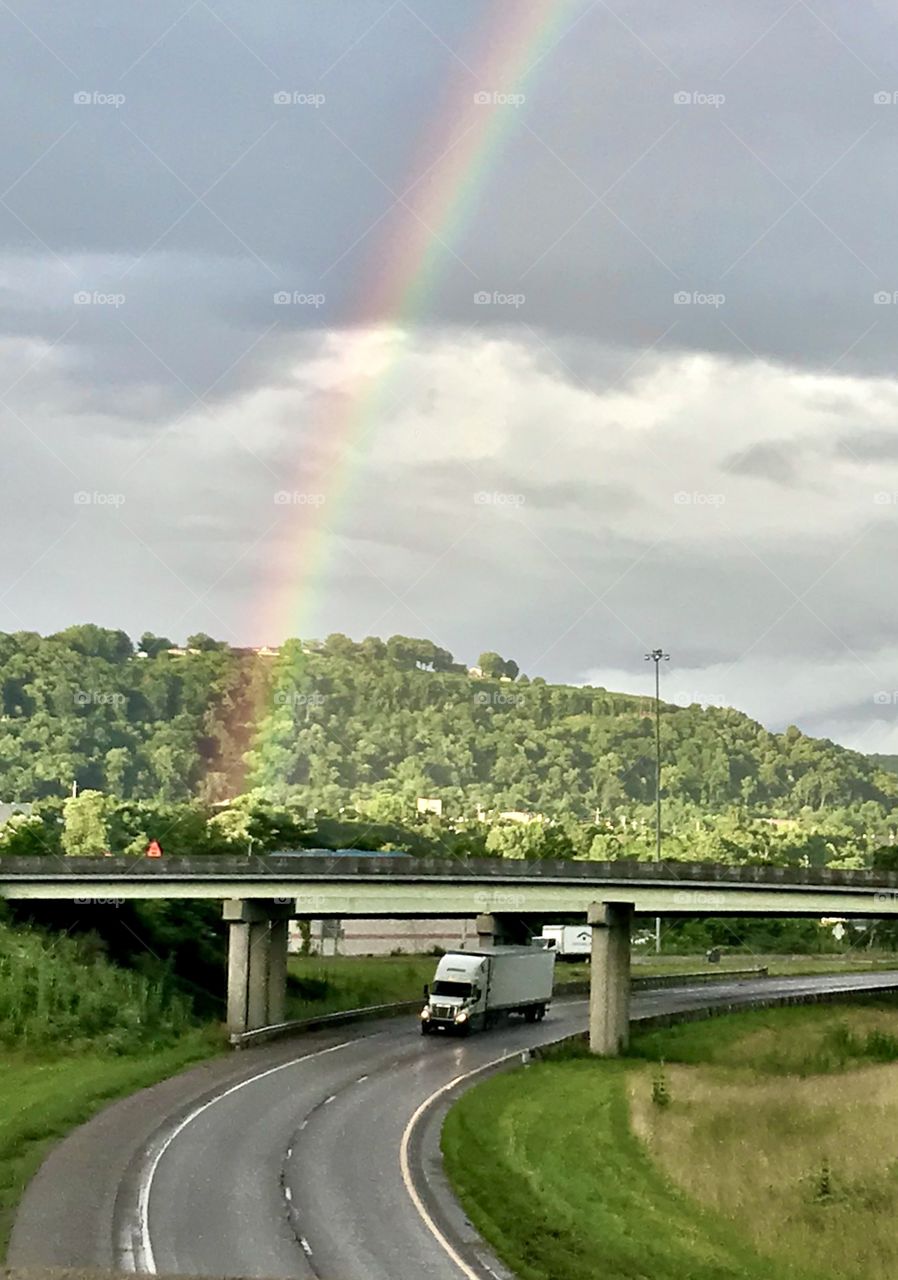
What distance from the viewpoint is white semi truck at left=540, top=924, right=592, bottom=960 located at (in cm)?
14112

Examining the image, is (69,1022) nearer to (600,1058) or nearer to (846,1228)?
(600,1058)

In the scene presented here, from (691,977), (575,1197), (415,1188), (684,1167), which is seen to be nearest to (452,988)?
(684,1167)

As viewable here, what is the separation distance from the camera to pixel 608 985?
272ft

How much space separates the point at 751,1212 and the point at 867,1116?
63.3 feet

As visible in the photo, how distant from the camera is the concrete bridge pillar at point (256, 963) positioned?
8575cm

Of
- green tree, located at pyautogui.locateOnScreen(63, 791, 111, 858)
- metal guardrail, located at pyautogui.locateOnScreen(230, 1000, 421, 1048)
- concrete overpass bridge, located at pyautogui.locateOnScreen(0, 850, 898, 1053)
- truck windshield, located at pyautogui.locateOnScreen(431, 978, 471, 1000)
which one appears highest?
green tree, located at pyautogui.locateOnScreen(63, 791, 111, 858)

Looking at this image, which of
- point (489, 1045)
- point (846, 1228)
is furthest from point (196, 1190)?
point (489, 1045)

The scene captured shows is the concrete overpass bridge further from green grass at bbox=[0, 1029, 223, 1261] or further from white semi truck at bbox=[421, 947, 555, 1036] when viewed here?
green grass at bbox=[0, 1029, 223, 1261]

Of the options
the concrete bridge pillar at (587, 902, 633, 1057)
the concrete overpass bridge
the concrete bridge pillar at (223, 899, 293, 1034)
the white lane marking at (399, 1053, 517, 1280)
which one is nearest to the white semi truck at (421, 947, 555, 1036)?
the concrete overpass bridge

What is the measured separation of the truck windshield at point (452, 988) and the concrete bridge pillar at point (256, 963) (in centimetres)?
912

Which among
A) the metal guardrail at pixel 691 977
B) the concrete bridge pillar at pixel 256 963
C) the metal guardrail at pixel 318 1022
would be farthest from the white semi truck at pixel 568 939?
the concrete bridge pillar at pixel 256 963

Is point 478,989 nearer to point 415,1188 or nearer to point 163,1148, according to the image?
point 163,1148

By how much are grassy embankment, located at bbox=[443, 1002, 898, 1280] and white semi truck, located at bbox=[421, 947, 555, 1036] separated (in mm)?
8959

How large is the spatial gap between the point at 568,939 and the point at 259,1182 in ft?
331
